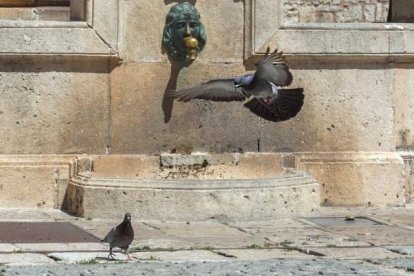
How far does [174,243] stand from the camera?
9.47 meters

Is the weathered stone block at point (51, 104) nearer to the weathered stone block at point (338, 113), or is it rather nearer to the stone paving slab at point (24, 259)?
the weathered stone block at point (338, 113)

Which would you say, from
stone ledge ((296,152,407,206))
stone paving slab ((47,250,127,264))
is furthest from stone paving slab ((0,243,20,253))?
stone ledge ((296,152,407,206))

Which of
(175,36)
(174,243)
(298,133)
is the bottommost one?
(174,243)

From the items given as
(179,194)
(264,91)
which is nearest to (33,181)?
(179,194)

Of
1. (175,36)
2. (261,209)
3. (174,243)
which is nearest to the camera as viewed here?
(174,243)

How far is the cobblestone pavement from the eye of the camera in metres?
8.23

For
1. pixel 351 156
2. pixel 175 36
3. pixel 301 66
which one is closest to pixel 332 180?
pixel 351 156

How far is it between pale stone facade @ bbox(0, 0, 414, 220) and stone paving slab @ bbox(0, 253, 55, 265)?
7.16 ft

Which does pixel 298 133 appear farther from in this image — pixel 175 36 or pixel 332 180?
pixel 175 36

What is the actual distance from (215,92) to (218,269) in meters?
2.56

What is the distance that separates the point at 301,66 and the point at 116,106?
167 centimetres

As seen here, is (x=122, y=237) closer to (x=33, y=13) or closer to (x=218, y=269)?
(x=218, y=269)

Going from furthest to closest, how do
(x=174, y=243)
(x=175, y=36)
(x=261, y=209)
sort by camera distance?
(x=175, y=36) < (x=261, y=209) < (x=174, y=243)

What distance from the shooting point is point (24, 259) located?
8.59 metres
